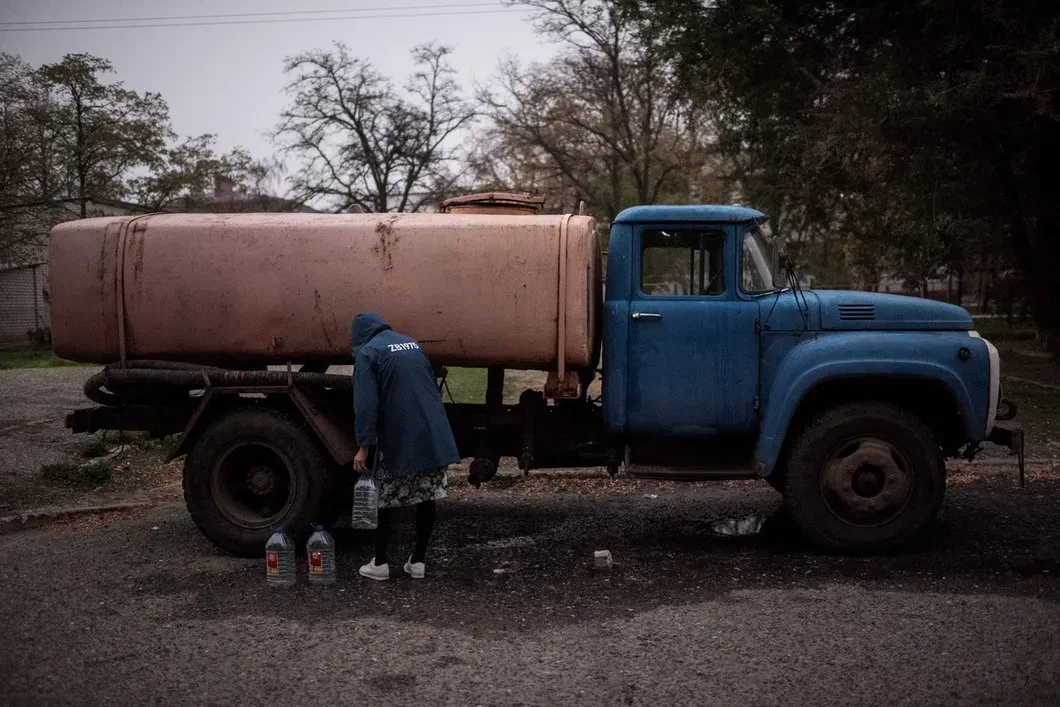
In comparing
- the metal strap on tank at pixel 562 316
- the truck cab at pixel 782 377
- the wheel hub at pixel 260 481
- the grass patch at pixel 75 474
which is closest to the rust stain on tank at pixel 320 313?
the wheel hub at pixel 260 481

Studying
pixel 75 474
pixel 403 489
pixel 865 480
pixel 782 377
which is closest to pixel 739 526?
pixel 865 480

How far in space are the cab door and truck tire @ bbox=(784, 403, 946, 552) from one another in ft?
1.67

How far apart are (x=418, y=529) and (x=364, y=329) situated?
130cm

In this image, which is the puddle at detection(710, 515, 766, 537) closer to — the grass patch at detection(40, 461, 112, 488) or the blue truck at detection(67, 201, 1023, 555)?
the blue truck at detection(67, 201, 1023, 555)

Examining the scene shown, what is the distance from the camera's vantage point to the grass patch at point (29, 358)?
2098cm

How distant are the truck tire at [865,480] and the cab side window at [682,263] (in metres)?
1.22

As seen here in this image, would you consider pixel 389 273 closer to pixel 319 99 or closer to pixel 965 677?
pixel 965 677

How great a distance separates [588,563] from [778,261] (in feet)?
8.01

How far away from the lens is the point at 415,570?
5.88 m

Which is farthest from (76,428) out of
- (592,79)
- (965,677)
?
(592,79)

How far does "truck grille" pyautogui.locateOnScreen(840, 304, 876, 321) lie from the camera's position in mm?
6301

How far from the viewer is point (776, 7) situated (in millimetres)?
15438

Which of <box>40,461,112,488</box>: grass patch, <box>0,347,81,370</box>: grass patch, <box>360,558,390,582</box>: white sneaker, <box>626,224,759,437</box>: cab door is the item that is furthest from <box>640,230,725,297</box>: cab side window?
<box>0,347,81,370</box>: grass patch

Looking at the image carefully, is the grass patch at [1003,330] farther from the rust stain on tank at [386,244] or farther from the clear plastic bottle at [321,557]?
the clear plastic bottle at [321,557]
